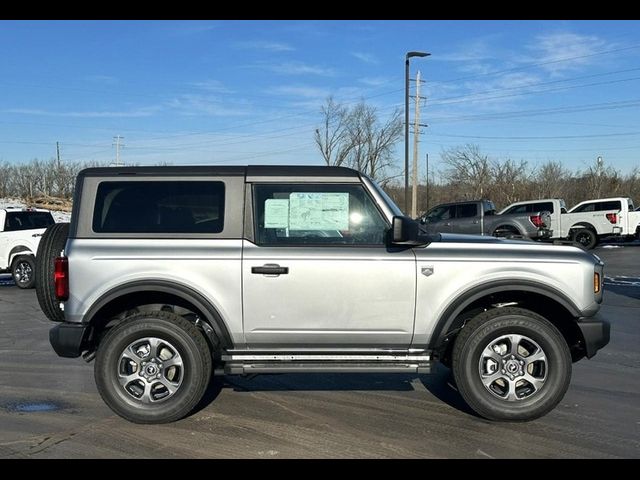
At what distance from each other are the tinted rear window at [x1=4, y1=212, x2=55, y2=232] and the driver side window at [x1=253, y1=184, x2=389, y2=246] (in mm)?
11618

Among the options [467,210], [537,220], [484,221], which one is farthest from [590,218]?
[467,210]

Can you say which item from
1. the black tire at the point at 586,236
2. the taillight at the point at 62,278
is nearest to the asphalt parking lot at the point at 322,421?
the taillight at the point at 62,278

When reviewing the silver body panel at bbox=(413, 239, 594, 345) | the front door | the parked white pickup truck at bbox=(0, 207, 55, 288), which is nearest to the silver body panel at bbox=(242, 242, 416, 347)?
the front door

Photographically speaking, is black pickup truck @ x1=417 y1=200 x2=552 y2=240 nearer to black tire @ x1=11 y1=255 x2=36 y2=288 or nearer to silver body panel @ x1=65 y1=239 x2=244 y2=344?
black tire @ x1=11 y1=255 x2=36 y2=288

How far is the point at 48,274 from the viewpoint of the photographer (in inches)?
205

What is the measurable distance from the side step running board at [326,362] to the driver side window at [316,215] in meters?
0.91

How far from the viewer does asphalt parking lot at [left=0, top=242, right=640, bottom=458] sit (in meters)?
4.33

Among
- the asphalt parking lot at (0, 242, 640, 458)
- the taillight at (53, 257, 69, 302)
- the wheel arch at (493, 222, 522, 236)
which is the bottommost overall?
the asphalt parking lot at (0, 242, 640, 458)

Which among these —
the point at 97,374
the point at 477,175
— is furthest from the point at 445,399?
the point at 477,175

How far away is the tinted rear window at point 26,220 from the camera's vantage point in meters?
14.7

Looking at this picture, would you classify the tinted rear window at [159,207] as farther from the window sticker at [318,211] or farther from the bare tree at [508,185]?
the bare tree at [508,185]

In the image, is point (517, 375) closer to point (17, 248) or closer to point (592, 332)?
point (592, 332)

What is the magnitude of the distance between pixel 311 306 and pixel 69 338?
1.96 metres

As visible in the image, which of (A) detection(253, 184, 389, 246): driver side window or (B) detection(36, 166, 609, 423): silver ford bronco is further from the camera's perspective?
(A) detection(253, 184, 389, 246): driver side window
